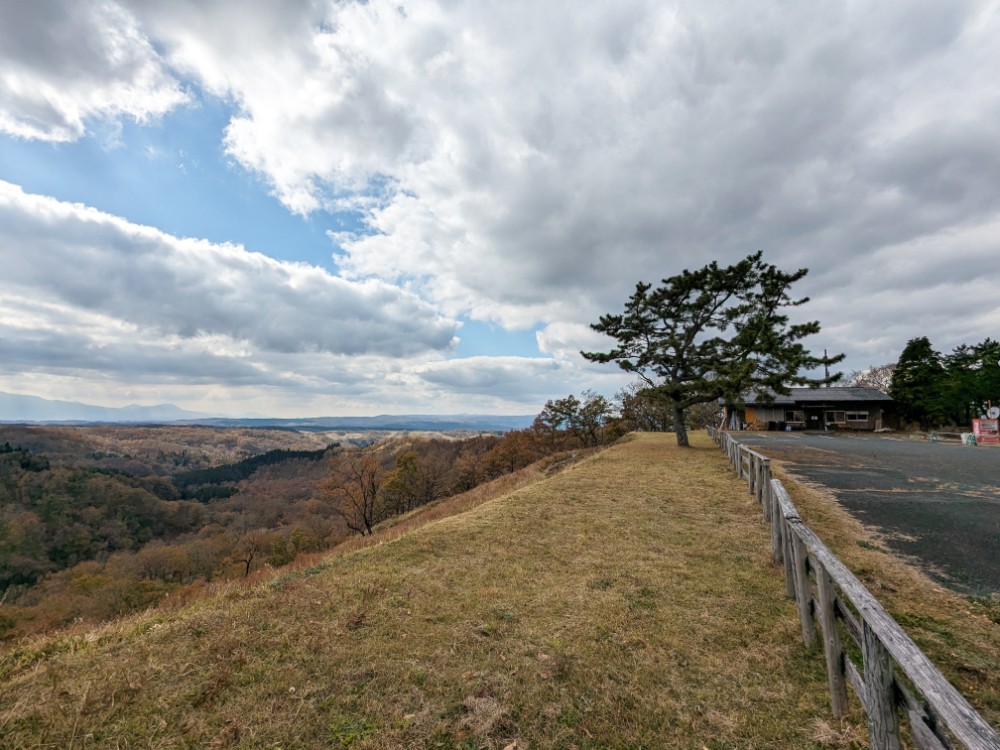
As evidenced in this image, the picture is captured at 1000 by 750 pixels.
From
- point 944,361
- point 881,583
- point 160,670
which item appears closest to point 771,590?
point 881,583

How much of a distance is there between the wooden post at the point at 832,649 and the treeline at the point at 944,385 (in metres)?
44.1

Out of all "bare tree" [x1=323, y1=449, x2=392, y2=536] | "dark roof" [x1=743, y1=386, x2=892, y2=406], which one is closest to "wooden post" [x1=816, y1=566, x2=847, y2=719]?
"dark roof" [x1=743, y1=386, x2=892, y2=406]

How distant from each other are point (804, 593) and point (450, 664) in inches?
166

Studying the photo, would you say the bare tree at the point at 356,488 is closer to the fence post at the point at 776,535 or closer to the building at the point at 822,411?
the building at the point at 822,411

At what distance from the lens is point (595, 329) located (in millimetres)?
25078

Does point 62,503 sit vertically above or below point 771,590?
below

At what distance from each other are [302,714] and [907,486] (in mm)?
15959

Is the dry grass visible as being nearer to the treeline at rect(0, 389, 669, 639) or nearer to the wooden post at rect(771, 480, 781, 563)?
the wooden post at rect(771, 480, 781, 563)

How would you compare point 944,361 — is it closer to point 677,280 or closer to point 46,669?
point 677,280

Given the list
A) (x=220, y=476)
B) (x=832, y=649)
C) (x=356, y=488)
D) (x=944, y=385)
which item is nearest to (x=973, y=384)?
(x=944, y=385)

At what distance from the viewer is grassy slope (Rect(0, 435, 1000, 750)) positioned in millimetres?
3531

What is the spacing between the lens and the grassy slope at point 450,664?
11.6ft

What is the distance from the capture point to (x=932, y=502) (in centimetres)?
1002

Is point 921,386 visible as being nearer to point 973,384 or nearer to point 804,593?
point 973,384
